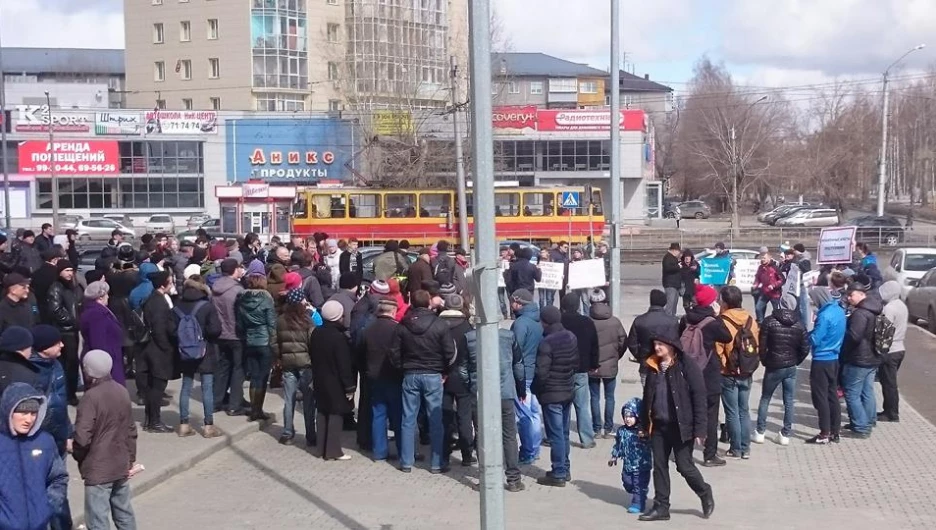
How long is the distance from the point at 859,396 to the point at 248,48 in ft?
214

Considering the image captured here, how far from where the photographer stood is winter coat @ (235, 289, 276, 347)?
41.0 ft

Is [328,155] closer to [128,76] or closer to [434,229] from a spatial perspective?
[128,76]

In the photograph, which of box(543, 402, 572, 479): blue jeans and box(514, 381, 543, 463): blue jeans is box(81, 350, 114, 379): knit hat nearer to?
box(543, 402, 572, 479): blue jeans

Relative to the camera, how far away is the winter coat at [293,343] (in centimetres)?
1202

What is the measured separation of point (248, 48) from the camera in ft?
241

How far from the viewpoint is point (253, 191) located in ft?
151

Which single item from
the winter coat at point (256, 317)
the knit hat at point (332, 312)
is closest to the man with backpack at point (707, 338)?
the knit hat at point (332, 312)

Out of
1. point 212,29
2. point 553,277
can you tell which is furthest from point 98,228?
point 553,277

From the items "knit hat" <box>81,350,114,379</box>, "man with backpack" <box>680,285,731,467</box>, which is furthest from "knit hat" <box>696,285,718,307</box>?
"knit hat" <box>81,350,114,379</box>

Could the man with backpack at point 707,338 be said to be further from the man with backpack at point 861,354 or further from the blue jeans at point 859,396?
the blue jeans at point 859,396

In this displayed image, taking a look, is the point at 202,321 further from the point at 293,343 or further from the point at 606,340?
the point at 606,340

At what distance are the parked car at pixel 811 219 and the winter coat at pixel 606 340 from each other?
56.9 m

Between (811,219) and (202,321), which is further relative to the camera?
(811,219)

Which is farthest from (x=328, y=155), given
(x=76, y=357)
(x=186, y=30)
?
(x=76, y=357)
